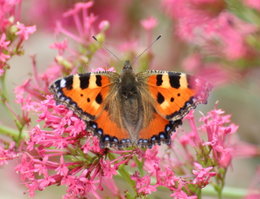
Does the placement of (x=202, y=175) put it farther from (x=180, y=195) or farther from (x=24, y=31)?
(x=24, y=31)

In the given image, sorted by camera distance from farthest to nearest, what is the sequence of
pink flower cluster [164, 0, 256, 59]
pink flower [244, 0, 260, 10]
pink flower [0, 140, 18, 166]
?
pink flower cluster [164, 0, 256, 59] → pink flower [244, 0, 260, 10] → pink flower [0, 140, 18, 166]

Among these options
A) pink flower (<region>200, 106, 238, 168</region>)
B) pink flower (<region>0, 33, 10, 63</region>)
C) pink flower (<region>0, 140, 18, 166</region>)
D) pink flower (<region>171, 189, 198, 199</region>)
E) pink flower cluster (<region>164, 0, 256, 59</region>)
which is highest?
pink flower cluster (<region>164, 0, 256, 59</region>)

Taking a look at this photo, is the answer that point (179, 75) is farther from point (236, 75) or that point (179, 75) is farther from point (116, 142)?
point (236, 75)

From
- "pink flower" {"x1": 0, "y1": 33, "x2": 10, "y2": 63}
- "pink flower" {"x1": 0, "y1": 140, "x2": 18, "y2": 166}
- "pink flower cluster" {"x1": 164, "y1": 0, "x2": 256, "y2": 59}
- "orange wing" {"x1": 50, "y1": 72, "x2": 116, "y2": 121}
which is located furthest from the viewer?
"pink flower cluster" {"x1": 164, "y1": 0, "x2": 256, "y2": 59}

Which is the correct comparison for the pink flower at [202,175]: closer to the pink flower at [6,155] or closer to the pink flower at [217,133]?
the pink flower at [217,133]

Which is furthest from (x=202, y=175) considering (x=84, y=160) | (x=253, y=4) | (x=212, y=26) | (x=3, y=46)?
(x=212, y=26)

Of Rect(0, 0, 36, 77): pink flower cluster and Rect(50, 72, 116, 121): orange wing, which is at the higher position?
Rect(0, 0, 36, 77): pink flower cluster

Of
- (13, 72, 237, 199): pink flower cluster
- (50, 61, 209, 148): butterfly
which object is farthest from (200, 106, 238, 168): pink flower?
(50, 61, 209, 148): butterfly

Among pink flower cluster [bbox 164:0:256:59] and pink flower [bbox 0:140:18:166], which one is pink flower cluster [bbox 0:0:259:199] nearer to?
pink flower [bbox 0:140:18:166]

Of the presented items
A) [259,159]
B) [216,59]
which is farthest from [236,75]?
[259,159]
